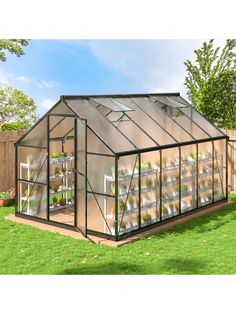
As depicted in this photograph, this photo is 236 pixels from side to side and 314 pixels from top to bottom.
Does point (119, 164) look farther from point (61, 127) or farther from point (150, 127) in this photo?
point (61, 127)

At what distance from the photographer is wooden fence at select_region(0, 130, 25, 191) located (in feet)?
48.1

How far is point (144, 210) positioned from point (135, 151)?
4.45ft

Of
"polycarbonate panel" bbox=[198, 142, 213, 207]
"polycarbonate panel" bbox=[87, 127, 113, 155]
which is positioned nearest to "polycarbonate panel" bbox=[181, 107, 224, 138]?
"polycarbonate panel" bbox=[198, 142, 213, 207]

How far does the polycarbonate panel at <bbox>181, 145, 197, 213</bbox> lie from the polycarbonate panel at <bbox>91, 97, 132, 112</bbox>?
1.86 meters

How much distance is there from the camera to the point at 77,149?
11094mm

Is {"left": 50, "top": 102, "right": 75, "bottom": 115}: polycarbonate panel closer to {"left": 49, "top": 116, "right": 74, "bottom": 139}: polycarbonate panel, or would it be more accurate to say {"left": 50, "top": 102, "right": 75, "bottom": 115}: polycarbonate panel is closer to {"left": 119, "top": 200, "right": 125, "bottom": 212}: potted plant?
{"left": 49, "top": 116, "right": 74, "bottom": 139}: polycarbonate panel

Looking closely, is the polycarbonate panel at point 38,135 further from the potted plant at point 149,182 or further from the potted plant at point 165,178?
the potted plant at point 165,178

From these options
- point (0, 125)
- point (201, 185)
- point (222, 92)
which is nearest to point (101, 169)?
point (201, 185)

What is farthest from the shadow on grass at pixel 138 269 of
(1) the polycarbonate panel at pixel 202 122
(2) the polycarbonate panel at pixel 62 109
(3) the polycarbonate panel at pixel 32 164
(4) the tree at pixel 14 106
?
(4) the tree at pixel 14 106

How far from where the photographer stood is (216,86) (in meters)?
19.3

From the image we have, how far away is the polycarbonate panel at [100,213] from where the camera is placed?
1108 centimetres

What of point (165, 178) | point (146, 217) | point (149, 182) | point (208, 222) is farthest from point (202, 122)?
point (146, 217)

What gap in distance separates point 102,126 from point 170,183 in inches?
87.5

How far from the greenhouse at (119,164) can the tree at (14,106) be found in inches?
407
